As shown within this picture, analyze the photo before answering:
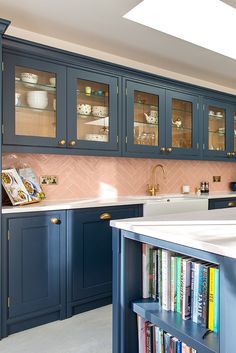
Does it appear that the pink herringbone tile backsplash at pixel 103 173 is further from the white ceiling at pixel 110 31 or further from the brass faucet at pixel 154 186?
the white ceiling at pixel 110 31

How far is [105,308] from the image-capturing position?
2480mm

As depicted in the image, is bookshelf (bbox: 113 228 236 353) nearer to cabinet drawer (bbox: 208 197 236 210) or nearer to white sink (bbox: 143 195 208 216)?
white sink (bbox: 143 195 208 216)

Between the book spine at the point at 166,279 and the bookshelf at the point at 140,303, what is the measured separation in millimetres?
39

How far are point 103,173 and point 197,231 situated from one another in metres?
1.98

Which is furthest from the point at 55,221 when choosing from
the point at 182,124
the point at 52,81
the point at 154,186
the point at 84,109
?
the point at 182,124

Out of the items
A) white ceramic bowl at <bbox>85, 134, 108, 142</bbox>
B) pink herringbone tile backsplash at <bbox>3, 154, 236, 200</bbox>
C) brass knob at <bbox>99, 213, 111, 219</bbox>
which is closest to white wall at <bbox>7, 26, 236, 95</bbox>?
white ceramic bowl at <bbox>85, 134, 108, 142</bbox>

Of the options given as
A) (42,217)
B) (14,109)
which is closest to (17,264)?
(42,217)

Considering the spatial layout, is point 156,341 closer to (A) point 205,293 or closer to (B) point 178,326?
(B) point 178,326

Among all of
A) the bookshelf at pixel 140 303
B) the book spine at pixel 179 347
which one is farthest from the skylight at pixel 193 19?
the book spine at pixel 179 347

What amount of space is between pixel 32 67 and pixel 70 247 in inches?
57.8

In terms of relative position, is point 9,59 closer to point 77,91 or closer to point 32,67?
point 32,67

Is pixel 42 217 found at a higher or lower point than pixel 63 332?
higher

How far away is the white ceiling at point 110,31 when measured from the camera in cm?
215

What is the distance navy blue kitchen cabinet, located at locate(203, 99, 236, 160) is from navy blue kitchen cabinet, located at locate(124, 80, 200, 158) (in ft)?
0.55
